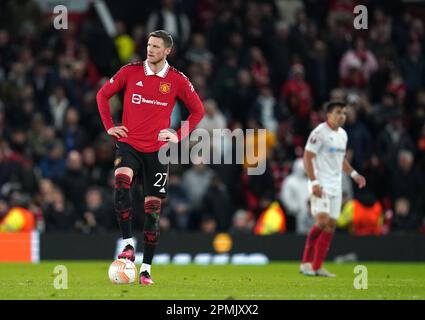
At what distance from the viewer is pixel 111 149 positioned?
74.4 feet

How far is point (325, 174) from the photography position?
52.5ft

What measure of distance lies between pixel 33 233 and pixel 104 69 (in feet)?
15.9

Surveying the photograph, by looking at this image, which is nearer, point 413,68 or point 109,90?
point 109,90

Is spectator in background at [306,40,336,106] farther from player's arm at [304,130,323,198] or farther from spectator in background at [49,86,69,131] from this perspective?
player's arm at [304,130,323,198]

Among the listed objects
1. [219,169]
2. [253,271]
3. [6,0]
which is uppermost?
[6,0]

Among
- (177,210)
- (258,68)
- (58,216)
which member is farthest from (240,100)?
(58,216)

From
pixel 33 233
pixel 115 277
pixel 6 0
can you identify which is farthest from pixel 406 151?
pixel 115 277

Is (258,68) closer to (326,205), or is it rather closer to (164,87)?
(326,205)

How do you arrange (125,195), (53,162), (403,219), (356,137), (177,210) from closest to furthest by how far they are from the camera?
(125,195)
(177,210)
(403,219)
(53,162)
(356,137)

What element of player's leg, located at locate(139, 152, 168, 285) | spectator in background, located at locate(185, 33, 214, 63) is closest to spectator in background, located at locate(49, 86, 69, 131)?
spectator in background, located at locate(185, 33, 214, 63)

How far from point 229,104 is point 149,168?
10641 millimetres

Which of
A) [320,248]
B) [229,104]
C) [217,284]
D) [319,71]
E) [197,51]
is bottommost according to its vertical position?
[217,284]

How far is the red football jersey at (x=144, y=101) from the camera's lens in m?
13.3

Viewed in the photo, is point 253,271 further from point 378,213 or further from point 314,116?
point 314,116
